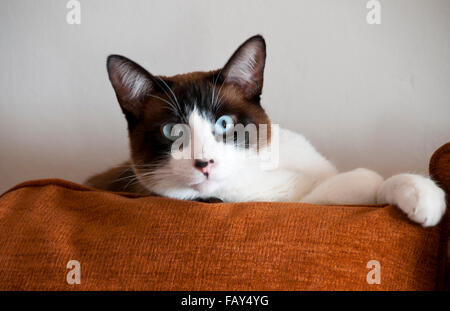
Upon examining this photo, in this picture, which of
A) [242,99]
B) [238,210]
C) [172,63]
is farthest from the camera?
[172,63]

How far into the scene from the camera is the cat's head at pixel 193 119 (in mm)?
1151

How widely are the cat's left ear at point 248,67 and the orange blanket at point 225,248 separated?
0.54 meters

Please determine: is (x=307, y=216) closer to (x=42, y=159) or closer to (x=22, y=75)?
(x=42, y=159)

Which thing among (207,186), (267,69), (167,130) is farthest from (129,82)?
(267,69)

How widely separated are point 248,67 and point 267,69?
66cm

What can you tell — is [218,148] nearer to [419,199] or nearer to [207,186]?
[207,186]

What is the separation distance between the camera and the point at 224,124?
4.09 ft

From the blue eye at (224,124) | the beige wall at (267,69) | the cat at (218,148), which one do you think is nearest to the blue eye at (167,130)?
the cat at (218,148)

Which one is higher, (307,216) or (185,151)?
(185,151)

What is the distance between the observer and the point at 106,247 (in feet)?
3.08

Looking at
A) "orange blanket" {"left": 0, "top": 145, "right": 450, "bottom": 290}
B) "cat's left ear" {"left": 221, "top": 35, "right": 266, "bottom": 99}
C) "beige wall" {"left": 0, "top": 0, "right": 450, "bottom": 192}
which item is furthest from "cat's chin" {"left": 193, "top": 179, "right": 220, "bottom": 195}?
"beige wall" {"left": 0, "top": 0, "right": 450, "bottom": 192}

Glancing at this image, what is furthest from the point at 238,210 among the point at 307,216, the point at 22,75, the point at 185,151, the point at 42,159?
the point at 22,75

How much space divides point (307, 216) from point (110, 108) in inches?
58.9

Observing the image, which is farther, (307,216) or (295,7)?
(295,7)
